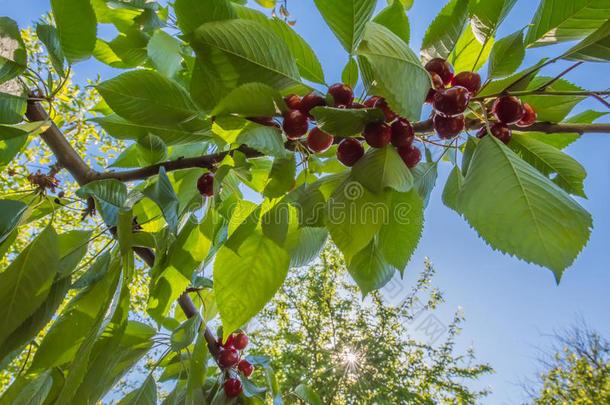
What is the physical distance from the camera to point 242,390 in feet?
3.51

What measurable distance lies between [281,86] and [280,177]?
0.12 m

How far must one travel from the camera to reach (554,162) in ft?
1.60

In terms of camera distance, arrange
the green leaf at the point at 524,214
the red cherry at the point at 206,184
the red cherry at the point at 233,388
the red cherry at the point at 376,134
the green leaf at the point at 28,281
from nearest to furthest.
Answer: the green leaf at the point at 524,214 → the red cherry at the point at 376,134 → the green leaf at the point at 28,281 → the red cherry at the point at 206,184 → the red cherry at the point at 233,388

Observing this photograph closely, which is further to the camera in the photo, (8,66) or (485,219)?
(8,66)

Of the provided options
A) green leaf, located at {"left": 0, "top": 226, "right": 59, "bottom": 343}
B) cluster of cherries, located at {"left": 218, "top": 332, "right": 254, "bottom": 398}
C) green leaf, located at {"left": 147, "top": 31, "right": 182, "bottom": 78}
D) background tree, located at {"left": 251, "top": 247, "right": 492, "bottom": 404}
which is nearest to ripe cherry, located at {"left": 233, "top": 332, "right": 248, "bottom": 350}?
cluster of cherries, located at {"left": 218, "top": 332, "right": 254, "bottom": 398}

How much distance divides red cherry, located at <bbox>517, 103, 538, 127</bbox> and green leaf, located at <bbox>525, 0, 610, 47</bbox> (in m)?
0.09

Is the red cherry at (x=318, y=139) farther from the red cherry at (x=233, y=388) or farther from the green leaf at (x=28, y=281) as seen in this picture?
the red cherry at (x=233, y=388)

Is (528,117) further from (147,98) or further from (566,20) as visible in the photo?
(147,98)

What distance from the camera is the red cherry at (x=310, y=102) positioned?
458 millimetres

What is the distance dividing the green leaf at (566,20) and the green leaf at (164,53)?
2.16 ft

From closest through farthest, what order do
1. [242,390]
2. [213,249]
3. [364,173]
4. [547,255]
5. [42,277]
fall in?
[547,255], [364,173], [42,277], [213,249], [242,390]

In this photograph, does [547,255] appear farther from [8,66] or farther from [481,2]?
[8,66]

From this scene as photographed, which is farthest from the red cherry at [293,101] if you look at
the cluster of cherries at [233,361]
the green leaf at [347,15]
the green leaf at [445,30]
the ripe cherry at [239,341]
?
the ripe cherry at [239,341]

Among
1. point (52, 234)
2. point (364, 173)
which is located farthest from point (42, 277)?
point (364, 173)
